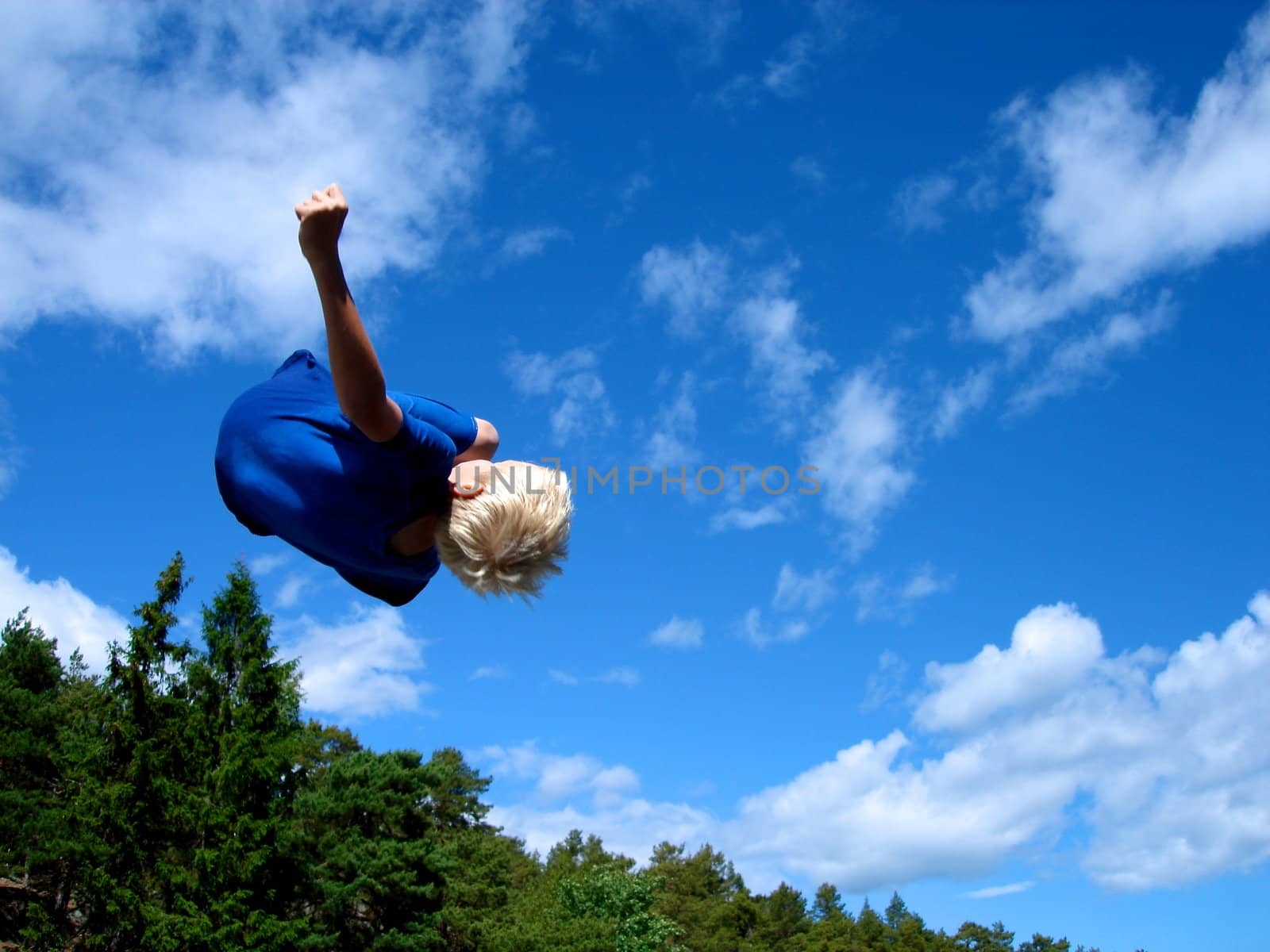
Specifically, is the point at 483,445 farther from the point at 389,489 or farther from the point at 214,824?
the point at 214,824

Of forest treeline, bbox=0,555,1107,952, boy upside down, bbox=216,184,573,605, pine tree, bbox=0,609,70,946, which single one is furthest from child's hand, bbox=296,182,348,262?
pine tree, bbox=0,609,70,946

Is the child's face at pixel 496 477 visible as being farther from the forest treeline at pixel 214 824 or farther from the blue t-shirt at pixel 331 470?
the forest treeline at pixel 214 824

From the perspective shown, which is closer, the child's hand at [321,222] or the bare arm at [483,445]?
the child's hand at [321,222]

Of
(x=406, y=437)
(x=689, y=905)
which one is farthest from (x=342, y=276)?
(x=689, y=905)

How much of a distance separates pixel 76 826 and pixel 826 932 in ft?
147

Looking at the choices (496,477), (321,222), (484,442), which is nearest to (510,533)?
(496,477)

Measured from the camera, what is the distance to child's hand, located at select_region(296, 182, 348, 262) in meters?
2.42

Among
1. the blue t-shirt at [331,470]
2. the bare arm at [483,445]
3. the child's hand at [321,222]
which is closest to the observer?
the child's hand at [321,222]

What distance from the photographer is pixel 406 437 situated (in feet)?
9.00

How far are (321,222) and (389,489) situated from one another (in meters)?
0.73

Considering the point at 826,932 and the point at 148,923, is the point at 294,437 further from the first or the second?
the point at 826,932

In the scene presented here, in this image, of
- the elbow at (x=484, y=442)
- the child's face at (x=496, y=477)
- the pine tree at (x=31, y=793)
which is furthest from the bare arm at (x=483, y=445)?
the pine tree at (x=31, y=793)

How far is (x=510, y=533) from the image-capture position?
283 centimetres

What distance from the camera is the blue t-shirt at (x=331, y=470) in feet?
9.21
